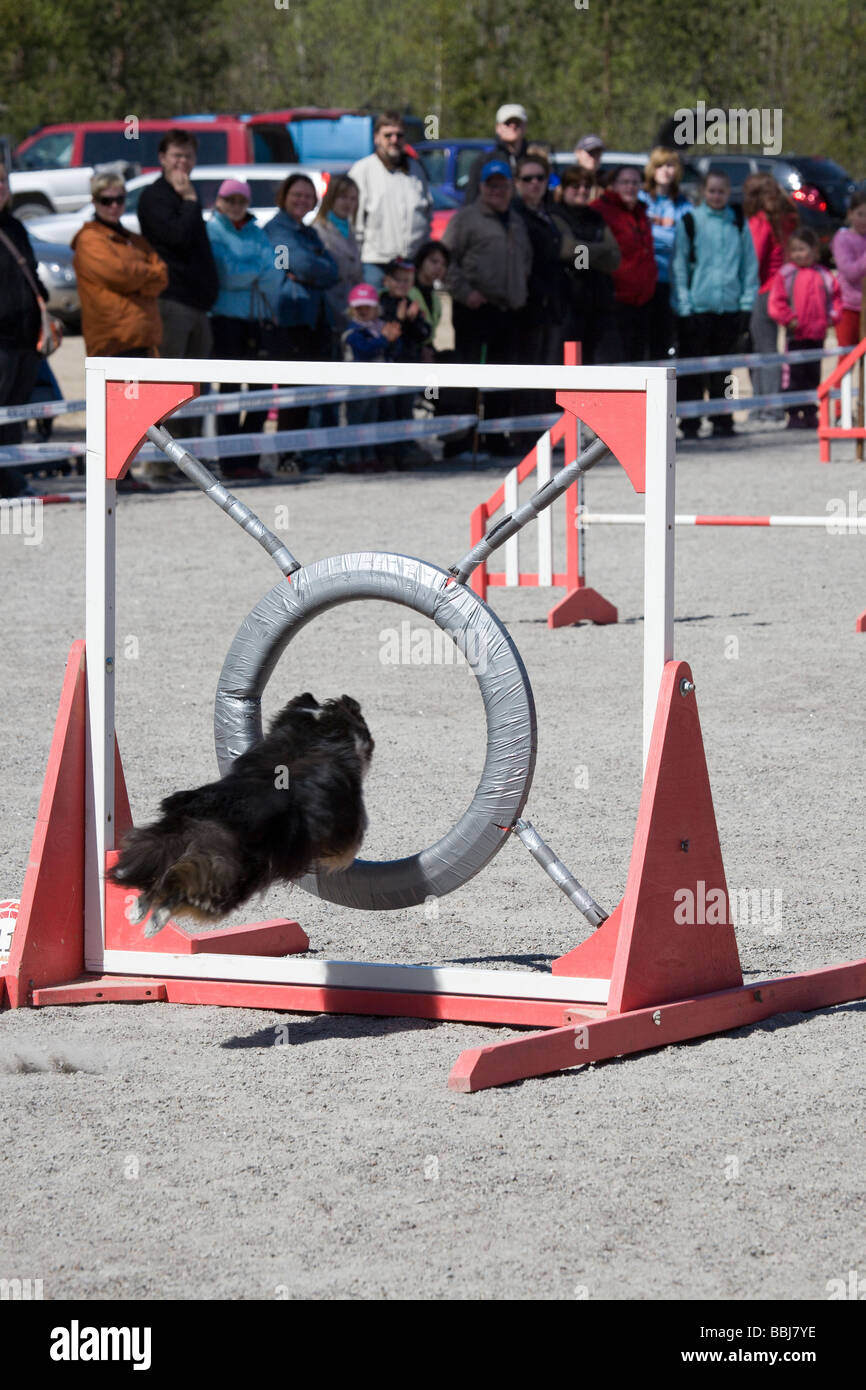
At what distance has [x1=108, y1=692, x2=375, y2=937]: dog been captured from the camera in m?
4.03

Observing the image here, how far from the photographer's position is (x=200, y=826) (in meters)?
4.08

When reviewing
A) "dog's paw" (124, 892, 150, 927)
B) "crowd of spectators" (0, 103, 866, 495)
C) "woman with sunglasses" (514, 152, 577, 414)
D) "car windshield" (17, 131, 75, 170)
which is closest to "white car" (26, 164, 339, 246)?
"car windshield" (17, 131, 75, 170)

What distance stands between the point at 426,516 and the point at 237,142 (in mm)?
16714

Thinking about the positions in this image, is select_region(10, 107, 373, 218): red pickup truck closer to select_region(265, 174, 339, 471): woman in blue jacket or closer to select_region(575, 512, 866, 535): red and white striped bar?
select_region(265, 174, 339, 471): woman in blue jacket

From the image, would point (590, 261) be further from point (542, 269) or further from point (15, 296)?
point (15, 296)

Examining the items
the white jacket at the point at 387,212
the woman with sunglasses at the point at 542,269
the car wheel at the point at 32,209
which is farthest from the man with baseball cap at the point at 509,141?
the car wheel at the point at 32,209

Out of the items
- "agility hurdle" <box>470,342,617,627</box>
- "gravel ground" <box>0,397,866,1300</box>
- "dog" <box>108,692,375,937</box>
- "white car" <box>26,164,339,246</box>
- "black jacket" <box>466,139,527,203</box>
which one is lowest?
"gravel ground" <box>0,397,866,1300</box>

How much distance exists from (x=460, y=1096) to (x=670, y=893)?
68 cm

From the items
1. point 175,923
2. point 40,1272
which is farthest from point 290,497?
point 40,1272

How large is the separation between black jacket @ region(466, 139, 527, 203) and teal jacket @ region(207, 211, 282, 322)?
1995mm

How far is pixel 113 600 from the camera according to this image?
15.0ft

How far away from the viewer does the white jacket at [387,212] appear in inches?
603

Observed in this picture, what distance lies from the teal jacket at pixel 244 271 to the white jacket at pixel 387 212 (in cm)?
135

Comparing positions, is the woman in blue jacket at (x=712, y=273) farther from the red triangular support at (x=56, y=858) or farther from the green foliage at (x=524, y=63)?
the green foliage at (x=524, y=63)
